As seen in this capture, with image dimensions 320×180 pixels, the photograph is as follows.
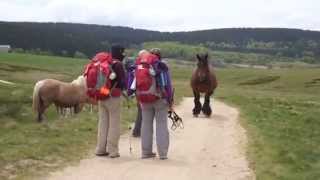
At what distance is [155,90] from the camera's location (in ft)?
43.2

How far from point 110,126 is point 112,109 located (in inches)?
14.0

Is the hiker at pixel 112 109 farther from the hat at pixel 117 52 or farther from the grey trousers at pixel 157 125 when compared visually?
the grey trousers at pixel 157 125

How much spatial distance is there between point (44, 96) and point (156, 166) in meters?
14.7

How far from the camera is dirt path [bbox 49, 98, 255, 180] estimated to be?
38.8 feet

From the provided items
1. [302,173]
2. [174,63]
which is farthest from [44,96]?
[174,63]

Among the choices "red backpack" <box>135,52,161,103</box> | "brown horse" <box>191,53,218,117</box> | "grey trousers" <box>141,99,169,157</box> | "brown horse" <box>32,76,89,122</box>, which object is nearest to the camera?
"red backpack" <box>135,52,161,103</box>

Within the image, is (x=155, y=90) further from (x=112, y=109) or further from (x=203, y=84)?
(x=203, y=84)

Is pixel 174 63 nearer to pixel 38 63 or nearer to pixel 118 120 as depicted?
pixel 38 63

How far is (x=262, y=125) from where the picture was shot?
21.2 metres

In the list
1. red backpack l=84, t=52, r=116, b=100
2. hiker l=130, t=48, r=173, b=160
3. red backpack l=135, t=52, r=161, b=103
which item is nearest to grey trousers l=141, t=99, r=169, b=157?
hiker l=130, t=48, r=173, b=160

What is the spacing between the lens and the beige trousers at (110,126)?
13508 mm

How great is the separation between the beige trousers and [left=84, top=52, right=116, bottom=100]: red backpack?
0.25 m

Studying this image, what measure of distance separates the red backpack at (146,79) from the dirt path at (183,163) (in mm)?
1281

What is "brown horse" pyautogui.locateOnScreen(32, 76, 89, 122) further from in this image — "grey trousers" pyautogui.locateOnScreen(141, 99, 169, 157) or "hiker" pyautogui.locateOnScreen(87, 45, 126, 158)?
"grey trousers" pyautogui.locateOnScreen(141, 99, 169, 157)
